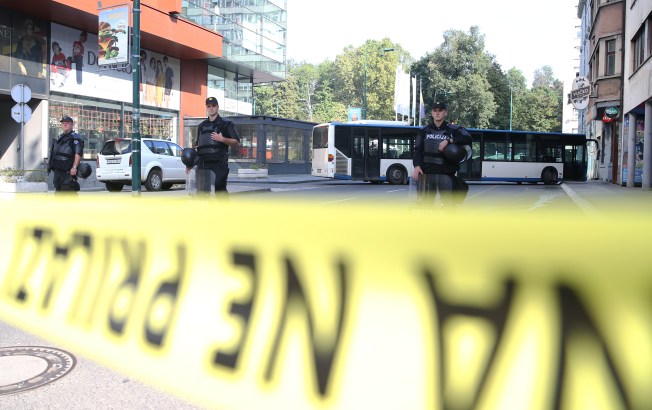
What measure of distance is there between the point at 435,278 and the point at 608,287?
50cm

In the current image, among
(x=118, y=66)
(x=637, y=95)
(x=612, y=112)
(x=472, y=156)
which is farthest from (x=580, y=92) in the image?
(x=118, y=66)

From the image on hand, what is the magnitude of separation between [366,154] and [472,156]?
511 cm

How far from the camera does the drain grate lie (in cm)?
309

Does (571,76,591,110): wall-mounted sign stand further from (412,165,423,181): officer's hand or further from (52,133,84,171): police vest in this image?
(52,133,84,171): police vest

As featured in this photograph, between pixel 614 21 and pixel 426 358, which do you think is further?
pixel 614 21

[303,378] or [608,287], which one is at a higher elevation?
[608,287]

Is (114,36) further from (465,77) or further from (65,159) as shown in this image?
(465,77)

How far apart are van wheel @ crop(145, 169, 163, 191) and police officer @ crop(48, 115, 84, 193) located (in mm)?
10460

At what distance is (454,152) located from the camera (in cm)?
541

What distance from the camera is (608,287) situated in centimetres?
144

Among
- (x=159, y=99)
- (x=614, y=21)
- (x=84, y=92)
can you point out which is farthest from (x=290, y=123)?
(x=614, y=21)

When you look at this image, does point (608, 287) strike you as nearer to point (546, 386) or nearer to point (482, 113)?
point (546, 386)

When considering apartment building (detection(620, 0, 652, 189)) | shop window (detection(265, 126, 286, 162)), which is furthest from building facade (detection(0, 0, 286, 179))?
apartment building (detection(620, 0, 652, 189))

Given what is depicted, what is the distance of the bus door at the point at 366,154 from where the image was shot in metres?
25.5
